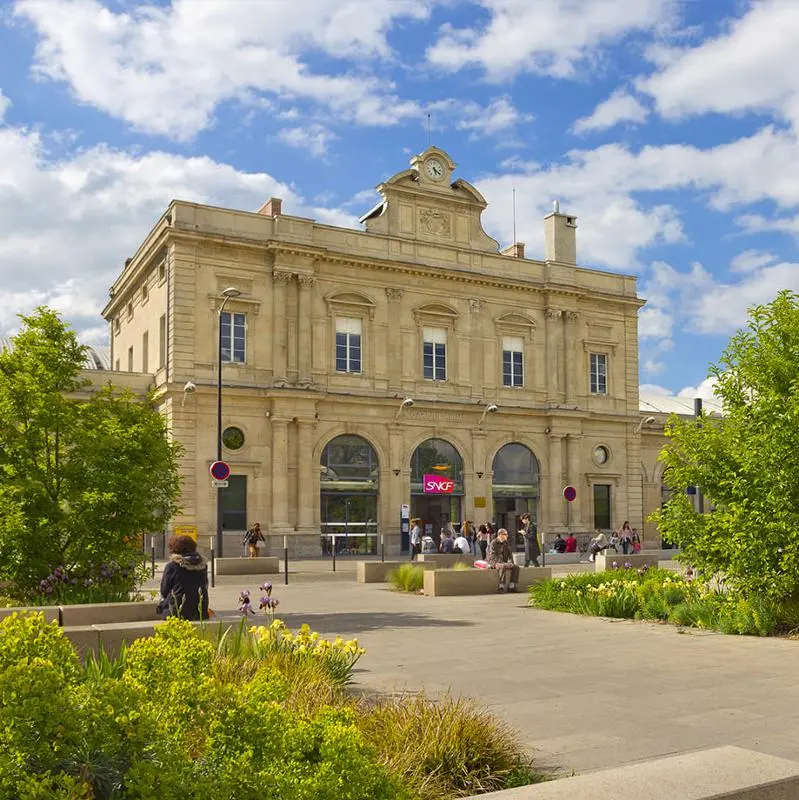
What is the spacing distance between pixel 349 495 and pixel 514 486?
916cm

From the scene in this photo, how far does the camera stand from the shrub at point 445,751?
5812 millimetres

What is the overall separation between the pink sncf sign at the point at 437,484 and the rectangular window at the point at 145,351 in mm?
14207

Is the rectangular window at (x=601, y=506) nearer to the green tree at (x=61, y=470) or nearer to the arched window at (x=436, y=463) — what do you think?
the arched window at (x=436, y=463)

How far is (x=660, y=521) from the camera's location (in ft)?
50.4

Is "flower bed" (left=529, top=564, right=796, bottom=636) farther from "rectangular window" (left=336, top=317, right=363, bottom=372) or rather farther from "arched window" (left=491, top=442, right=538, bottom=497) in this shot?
"arched window" (left=491, top=442, right=538, bottom=497)

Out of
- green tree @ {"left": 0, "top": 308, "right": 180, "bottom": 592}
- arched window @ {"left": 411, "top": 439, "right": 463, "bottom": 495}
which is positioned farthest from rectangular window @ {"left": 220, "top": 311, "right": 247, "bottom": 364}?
green tree @ {"left": 0, "top": 308, "right": 180, "bottom": 592}

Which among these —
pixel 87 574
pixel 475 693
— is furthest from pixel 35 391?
pixel 475 693

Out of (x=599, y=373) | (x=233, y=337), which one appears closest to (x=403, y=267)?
(x=233, y=337)

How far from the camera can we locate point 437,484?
45.6 metres

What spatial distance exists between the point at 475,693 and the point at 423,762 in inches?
146

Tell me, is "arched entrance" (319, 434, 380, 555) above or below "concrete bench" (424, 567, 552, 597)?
above

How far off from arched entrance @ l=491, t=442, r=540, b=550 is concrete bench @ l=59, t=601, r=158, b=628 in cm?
3535

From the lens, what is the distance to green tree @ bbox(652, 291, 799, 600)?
13664 mm

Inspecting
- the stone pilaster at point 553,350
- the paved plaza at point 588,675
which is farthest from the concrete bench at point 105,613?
the stone pilaster at point 553,350
